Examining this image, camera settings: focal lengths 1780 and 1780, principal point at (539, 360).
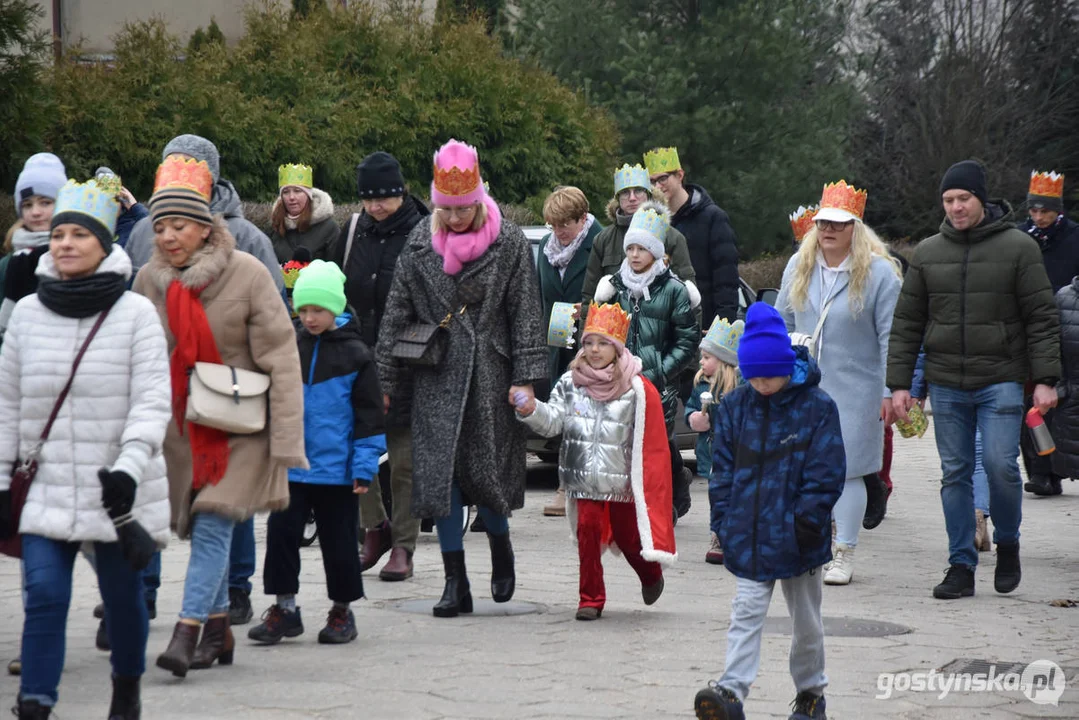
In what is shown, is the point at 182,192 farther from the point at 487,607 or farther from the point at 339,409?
the point at 487,607

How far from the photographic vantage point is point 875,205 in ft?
138

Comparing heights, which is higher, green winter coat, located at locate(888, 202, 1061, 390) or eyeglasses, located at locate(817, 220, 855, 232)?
eyeglasses, located at locate(817, 220, 855, 232)

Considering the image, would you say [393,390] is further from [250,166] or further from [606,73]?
[606,73]

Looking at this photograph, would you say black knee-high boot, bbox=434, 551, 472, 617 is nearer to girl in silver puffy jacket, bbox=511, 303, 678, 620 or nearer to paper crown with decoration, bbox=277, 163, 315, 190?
girl in silver puffy jacket, bbox=511, 303, 678, 620

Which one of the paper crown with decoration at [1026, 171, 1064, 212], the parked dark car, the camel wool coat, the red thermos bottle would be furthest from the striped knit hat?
the paper crown with decoration at [1026, 171, 1064, 212]

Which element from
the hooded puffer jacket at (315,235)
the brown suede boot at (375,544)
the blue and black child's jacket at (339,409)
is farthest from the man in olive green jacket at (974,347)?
the hooded puffer jacket at (315,235)

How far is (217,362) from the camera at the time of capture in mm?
6602

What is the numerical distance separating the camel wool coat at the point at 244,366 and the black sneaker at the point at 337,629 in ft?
2.77

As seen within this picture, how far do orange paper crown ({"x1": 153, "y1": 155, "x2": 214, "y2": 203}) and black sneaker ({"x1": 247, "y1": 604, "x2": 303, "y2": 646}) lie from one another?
173 cm

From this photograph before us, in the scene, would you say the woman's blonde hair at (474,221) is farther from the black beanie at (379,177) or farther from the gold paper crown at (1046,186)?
the gold paper crown at (1046,186)

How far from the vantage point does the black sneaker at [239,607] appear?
7.67 meters

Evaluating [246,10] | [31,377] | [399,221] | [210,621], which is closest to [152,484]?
[31,377]

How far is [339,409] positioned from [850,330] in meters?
3.01

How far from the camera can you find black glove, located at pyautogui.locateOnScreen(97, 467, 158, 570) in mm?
5414
